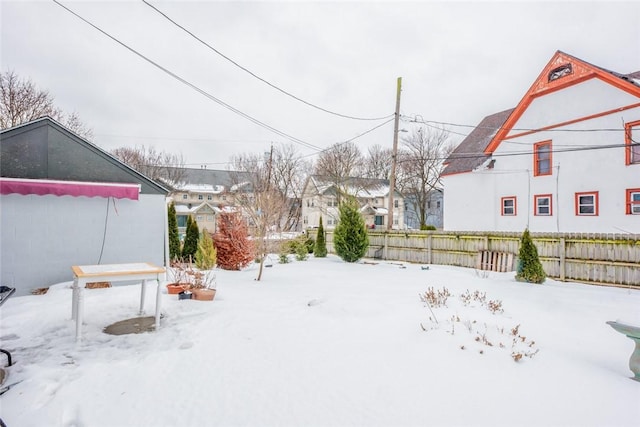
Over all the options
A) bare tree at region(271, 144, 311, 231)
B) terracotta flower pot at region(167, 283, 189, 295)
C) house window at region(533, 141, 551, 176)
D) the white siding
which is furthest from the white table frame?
bare tree at region(271, 144, 311, 231)

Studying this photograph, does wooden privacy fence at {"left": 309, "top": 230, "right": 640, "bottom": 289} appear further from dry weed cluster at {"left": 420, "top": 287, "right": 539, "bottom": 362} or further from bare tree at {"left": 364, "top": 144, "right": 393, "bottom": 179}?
bare tree at {"left": 364, "top": 144, "right": 393, "bottom": 179}

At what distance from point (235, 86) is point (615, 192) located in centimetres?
1519

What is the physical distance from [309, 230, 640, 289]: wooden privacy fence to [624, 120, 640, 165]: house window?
5.32m

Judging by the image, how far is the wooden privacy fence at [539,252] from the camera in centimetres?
853

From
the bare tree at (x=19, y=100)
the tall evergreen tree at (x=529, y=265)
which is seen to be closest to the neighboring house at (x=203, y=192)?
the bare tree at (x=19, y=100)

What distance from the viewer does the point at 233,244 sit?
11.0 metres

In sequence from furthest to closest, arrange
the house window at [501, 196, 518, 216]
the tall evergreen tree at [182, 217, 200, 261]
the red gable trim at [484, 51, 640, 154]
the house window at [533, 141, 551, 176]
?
the house window at [501, 196, 518, 216] < the house window at [533, 141, 551, 176] < the tall evergreen tree at [182, 217, 200, 261] < the red gable trim at [484, 51, 640, 154]

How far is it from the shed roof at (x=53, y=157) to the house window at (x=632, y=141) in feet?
55.0

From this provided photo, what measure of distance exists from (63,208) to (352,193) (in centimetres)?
2922

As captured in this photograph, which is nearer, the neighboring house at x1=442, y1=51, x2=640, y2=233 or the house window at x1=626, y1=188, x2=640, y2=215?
the house window at x1=626, y1=188, x2=640, y2=215

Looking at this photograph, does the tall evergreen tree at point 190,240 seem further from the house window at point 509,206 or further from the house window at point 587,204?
the house window at point 587,204

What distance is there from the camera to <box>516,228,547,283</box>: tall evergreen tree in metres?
8.91

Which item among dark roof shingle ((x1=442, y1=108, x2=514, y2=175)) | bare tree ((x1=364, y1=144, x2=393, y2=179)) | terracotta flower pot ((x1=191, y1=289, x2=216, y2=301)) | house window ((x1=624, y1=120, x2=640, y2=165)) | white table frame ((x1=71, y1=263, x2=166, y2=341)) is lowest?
terracotta flower pot ((x1=191, y1=289, x2=216, y2=301))

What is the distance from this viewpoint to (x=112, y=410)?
105 inches
